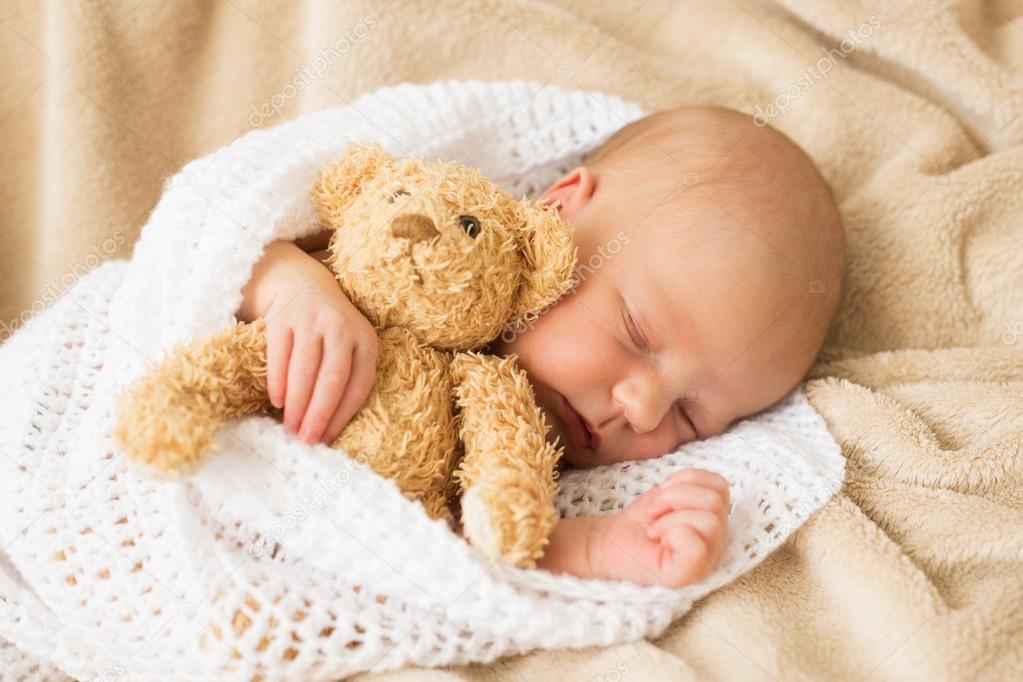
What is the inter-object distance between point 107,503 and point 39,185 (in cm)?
89

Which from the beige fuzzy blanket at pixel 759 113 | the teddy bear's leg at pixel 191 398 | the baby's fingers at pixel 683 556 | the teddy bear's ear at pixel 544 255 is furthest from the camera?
the beige fuzzy blanket at pixel 759 113

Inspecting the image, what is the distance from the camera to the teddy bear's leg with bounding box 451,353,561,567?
100 centimetres

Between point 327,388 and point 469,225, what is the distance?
25 centimetres

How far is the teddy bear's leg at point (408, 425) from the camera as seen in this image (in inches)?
42.8

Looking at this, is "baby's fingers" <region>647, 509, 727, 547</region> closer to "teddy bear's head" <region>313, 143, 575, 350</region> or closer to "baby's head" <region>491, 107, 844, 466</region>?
"baby's head" <region>491, 107, 844, 466</region>

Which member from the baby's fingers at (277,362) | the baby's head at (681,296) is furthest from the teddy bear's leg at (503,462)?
the baby's fingers at (277,362)

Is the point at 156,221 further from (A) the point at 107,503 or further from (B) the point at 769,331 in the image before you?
(B) the point at 769,331

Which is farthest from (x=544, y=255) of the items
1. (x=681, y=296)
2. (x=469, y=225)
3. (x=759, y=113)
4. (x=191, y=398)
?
(x=759, y=113)

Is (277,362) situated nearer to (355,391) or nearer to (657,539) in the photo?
(355,391)

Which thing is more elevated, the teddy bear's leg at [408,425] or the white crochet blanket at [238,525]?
the teddy bear's leg at [408,425]

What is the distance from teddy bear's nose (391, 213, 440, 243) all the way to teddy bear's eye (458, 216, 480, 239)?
4 cm

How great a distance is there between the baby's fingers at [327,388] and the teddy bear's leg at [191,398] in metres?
0.08

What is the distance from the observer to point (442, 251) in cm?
105

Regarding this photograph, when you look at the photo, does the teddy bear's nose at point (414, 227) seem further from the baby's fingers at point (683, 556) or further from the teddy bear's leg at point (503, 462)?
the baby's fingers at point (683, 556)
